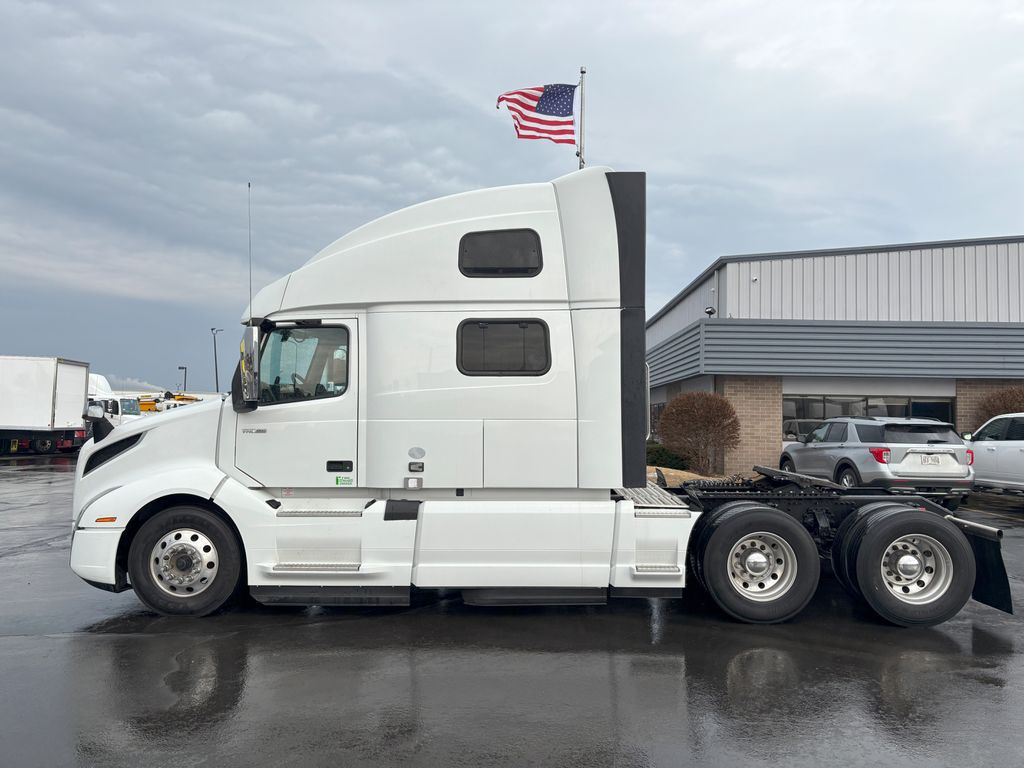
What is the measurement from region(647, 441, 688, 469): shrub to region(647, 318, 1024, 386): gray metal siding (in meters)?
2.37

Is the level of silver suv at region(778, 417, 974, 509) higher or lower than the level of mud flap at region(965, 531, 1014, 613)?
higher

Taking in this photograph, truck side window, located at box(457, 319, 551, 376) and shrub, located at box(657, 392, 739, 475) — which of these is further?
shrub, located at box(657, 392, 739, 475)

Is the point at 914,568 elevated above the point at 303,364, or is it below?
below

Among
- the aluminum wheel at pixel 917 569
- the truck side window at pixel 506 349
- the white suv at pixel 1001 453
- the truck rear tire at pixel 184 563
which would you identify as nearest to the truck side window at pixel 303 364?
the truck side window at pixel 506 349

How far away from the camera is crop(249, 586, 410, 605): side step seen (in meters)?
6.11

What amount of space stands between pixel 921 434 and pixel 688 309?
14244 mm

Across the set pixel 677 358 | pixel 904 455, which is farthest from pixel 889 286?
pixel 904 455

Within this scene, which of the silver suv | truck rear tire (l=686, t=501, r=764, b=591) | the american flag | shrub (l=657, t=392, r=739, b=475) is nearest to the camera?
truck rear tire (l=686, t=501, r=764, b=591)

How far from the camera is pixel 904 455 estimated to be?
12844 millimetres

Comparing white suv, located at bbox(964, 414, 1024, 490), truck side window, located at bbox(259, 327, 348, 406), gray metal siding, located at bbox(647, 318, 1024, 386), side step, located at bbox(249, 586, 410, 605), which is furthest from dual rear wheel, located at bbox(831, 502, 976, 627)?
gray metal siding, located at bbox(647, 318, 1024, 386)

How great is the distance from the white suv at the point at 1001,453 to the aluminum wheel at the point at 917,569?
9.08 meters

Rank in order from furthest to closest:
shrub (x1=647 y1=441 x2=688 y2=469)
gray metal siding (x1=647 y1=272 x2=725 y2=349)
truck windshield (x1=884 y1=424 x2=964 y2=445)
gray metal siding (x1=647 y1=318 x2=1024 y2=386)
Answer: gray metal siding (x1=647 y1=272 x2=725 y2=349) < gray metal siding (x1=647 y1=318 x2=1024 y2=386) < shrub (x1=647 y1=441 x2=688 y2=469) < truck windshield (x1=884 y1=424 x2=964 y2=445)

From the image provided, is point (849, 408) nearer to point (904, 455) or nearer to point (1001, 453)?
point (1001, 453)

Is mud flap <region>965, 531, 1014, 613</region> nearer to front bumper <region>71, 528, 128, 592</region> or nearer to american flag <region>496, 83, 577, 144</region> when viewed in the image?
front bumper <region>71, 528, 128, 592</region>
